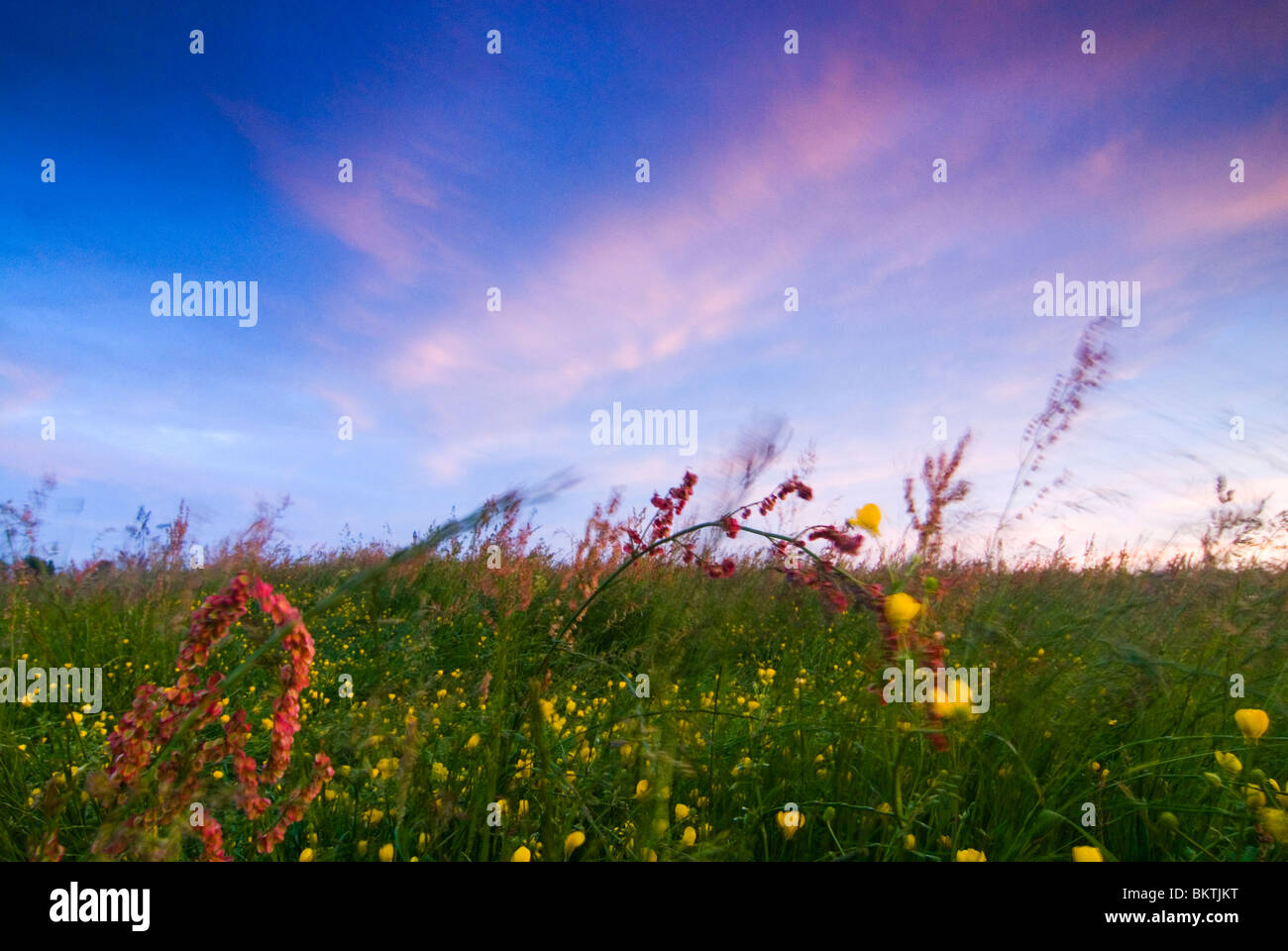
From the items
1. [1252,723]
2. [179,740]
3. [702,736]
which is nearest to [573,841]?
[702,736]

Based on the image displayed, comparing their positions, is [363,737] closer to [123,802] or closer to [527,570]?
[123,802]

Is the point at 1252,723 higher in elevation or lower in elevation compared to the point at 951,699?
lower

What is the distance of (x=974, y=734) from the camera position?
6.97ft

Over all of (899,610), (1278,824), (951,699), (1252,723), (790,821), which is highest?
(899,610)

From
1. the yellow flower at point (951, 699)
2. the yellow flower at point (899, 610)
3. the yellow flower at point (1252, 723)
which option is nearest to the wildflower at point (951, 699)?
the yellow flower at point (951, 699)

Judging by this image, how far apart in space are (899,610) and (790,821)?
0.74 metres

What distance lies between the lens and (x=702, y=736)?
2348 mm

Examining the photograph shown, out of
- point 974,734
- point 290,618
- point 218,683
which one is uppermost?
point 290,618

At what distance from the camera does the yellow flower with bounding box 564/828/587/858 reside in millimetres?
1688

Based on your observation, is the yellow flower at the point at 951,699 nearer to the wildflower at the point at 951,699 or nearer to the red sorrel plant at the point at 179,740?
the wildflower at the point at 951,699

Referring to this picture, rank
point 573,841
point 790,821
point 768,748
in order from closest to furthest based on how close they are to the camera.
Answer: point 573,841
point 790,821
point 768,748

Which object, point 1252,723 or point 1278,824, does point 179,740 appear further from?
point 1252,723

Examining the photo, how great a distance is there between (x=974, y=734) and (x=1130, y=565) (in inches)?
107
